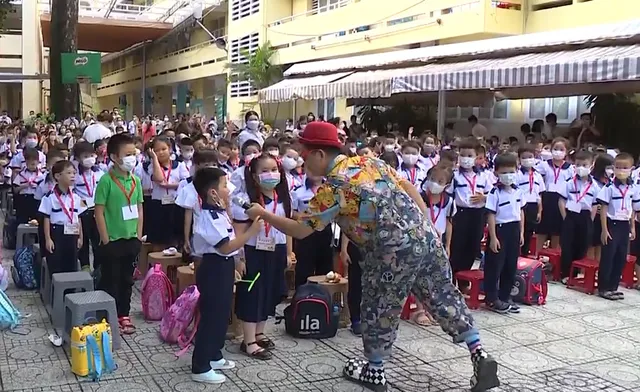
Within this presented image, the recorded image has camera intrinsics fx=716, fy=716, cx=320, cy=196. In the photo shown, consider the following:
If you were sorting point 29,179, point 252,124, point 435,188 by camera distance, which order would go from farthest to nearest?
point 252,124, point 29,179, point 435,188

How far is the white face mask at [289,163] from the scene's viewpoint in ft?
22.8

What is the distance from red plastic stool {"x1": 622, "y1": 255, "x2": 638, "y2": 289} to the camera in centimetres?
760

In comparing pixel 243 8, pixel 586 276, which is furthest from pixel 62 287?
pixel 243 8

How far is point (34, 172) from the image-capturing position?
28.1 feet

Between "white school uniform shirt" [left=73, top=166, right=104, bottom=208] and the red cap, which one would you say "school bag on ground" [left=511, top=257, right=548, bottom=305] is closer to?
the red cap

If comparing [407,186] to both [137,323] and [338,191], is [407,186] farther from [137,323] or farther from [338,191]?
[137,323]

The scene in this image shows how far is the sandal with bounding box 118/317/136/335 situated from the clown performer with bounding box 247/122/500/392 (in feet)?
6.59

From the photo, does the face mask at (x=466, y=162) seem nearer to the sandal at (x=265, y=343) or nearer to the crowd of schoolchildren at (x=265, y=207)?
the crowd of schoolchildren at (x=265, y=207)

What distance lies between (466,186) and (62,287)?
3.68 metres

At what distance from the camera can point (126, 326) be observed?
560 cm

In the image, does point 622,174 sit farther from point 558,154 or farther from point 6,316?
point 6,316

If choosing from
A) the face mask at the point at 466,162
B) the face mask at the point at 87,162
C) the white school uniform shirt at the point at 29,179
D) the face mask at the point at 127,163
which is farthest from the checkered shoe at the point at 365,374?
the white school uniform shirt at the point at 29,179

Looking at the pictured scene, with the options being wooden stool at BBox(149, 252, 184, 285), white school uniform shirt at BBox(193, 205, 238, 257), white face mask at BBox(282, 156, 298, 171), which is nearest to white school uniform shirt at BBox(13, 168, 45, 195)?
wooden stool at BBox(149, 252, 184, 285)

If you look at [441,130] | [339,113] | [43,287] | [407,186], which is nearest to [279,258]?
[407,186]
